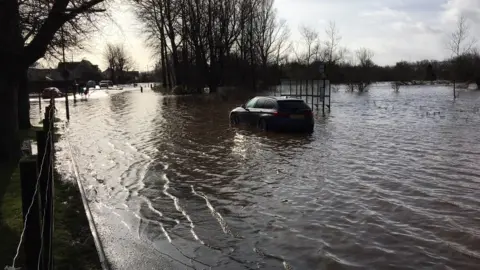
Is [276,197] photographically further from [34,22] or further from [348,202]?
[34,22]

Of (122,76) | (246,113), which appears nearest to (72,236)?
(246,113)

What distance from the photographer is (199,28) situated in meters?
49.7

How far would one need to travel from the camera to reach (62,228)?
6.23m

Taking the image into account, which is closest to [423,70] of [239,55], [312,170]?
[239,55]

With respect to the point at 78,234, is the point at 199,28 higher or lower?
higher

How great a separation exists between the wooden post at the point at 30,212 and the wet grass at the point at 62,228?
1645mm

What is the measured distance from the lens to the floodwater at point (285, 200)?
5488 millimetres

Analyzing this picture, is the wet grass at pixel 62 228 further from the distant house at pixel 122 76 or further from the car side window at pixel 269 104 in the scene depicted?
the distant house at pixel 122 76

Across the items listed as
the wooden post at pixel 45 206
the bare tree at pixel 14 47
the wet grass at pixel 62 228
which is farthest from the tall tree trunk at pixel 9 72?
the wooden post at pixel 45 206

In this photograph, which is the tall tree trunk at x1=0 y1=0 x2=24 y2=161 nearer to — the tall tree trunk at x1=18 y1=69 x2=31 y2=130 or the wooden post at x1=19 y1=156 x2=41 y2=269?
the tall tree trunk at x1=18 y1=69 x2=31 y2=130

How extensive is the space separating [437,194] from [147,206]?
505 cm

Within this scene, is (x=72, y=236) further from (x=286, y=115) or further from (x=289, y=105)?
(x=289, y=105)

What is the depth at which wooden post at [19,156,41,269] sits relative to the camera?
11.0 feet

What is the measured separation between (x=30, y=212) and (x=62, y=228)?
3.03m
